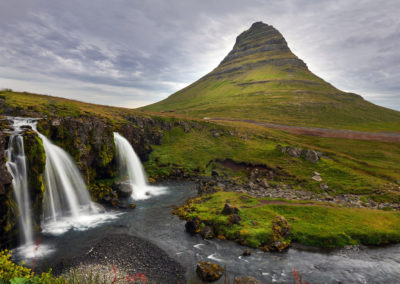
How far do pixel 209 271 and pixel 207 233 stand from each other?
784cm

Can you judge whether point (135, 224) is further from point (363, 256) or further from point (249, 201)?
point (363, 256)

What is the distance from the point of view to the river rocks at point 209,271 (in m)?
18.9

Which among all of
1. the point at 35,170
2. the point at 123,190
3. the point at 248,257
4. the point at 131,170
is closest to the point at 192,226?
the point at 248,257

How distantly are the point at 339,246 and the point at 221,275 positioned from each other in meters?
16.2

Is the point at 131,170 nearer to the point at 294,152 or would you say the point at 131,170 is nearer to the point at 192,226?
the point at 192,226

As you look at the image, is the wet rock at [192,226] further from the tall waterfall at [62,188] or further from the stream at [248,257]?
the tall waterfall at [62,188]

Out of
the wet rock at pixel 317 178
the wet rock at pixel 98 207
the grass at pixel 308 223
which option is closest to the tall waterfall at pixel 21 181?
the wet rock at pixel 98 207

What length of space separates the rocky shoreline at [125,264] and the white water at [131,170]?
67.2 ft

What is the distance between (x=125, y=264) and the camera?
20344mm

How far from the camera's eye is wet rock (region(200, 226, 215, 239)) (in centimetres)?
2683

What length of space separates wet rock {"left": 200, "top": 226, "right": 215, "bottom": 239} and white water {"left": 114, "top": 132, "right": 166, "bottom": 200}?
19.2m

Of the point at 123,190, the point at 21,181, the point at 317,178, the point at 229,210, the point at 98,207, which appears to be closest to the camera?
the point at 21,181

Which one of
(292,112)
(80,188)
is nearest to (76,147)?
(80,188)

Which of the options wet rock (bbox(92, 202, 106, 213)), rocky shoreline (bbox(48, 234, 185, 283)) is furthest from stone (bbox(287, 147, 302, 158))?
wet rock (bbox(92, 202, 106, 213))
